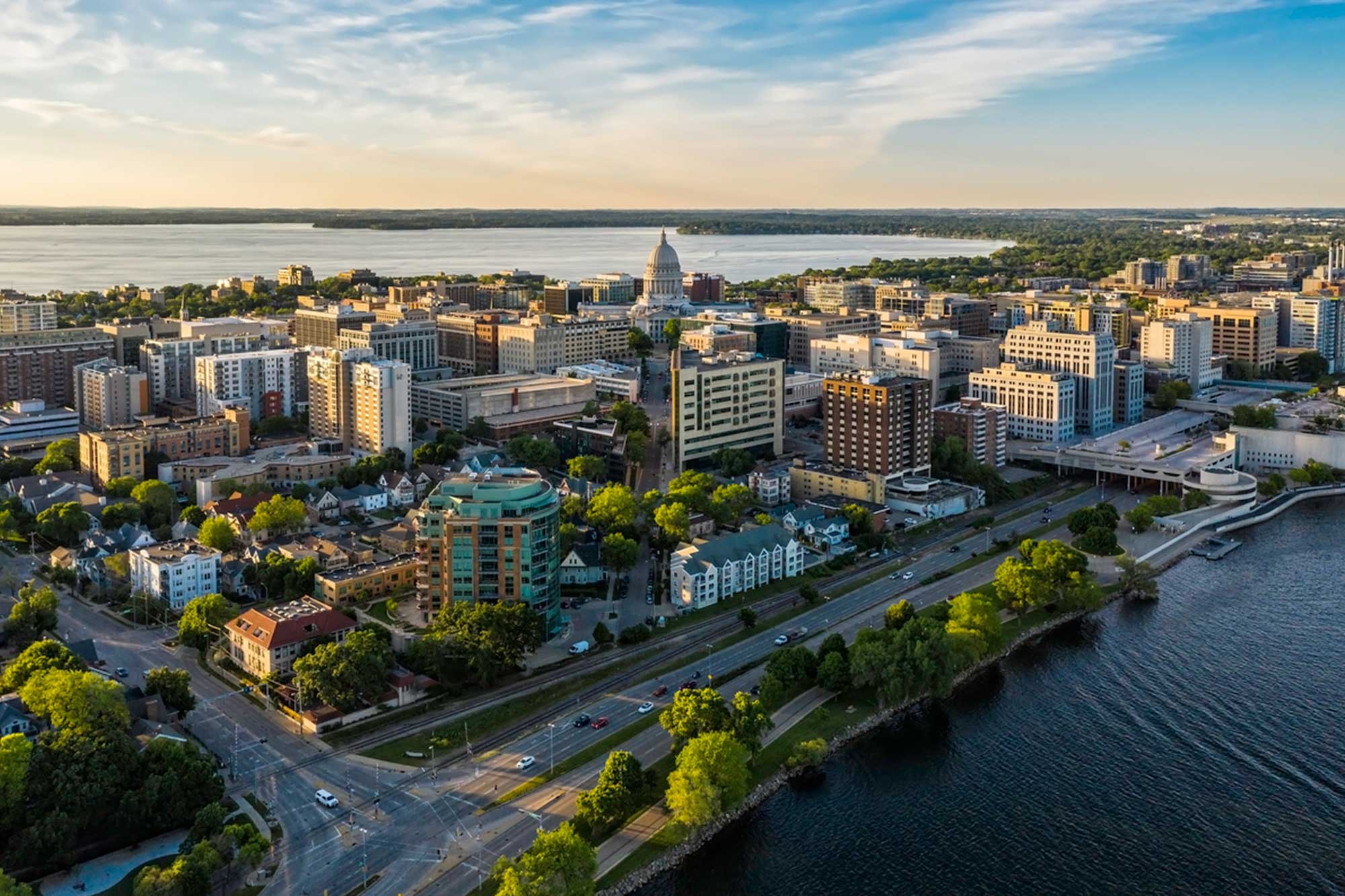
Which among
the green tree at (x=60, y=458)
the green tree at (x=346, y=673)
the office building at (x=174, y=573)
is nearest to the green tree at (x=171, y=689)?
the green tree at (x=346, y=673)

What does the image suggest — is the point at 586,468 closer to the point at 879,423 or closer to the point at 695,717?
Answer: the point at 879,423

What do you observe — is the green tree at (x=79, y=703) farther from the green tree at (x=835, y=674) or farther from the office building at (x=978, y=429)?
the office building at (x=978, y=429)

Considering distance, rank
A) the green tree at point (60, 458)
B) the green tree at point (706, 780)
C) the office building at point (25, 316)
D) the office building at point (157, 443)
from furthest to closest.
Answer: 1. the office building at point (25, 316)
2. the green tree at point (60, 458)
3. the office building at point (157, 443)
4. the green tree at point (706, 780)

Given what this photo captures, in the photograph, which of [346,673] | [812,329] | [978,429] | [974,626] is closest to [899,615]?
[974,626]

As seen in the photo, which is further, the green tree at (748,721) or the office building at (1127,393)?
the office building at (1127,393)

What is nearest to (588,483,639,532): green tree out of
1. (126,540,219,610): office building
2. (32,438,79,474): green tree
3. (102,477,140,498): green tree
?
(126,540,219,610): office building

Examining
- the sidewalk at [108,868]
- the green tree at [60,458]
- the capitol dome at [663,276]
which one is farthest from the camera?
the capitol dome at [663,276]
